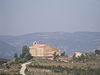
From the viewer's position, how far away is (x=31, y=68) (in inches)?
2640

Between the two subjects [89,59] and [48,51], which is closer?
→ [89,59]

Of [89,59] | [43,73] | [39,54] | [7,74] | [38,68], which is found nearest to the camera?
[7,74]

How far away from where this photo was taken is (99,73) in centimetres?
5731

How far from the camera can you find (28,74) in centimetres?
5812

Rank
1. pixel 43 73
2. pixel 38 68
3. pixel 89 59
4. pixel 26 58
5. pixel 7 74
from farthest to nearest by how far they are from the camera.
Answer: pixel 26 58
pixel 89 59
pixel 38 68
pixel 43 73
pixel 7 74

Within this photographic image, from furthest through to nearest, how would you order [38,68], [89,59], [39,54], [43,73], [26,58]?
[39,54] → [26,58] → [89,59] → [38,68] → [43,73]

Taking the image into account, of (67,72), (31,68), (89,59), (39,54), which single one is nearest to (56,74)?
(67,72)

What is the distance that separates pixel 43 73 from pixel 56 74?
3.80 m

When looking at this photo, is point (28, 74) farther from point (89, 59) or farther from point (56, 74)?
point (89, 59)

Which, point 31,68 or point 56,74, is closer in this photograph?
point 56,74

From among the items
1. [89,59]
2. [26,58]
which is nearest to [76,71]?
[89,59]

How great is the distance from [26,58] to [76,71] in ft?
116

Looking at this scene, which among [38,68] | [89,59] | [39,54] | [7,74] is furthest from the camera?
[39,54]

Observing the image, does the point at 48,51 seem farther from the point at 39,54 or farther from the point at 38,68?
the point at 38,68
